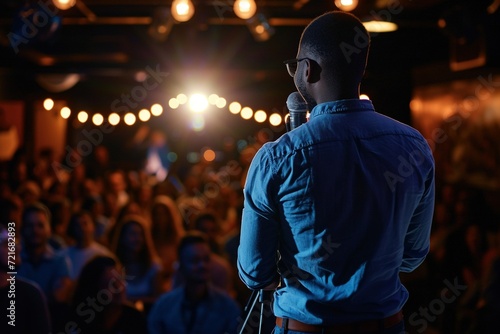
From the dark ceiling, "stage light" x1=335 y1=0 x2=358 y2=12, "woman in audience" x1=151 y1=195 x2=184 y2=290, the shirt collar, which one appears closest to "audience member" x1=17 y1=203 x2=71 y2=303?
"woman in audience" x1=151 y1=195 x2=184 y2=290

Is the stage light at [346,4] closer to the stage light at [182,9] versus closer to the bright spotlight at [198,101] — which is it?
the stage light at [182,9]

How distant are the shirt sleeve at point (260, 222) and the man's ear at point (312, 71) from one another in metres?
0.21

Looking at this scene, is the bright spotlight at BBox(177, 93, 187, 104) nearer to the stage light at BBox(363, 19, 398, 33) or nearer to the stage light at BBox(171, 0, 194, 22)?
the stage light at BBox(363, 19, 398, 33)

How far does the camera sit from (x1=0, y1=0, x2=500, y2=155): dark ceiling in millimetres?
6500

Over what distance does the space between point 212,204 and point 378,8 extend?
347cm

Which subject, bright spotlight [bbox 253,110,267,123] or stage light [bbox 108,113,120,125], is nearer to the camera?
stage light [bbox 108,113,120,125]

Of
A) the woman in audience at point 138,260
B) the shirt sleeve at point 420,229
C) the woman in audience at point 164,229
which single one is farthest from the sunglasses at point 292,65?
the woman in audience at point 164,229

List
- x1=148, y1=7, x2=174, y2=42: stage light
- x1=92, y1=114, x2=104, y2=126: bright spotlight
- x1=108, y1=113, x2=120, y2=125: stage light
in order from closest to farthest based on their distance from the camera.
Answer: x1=148, y1=7, x2=174, y2=42: stage light, x1=108, y1=113, x2=120, y2=125: stage light, x1=92, y1=114, x2=104, y2=126: bright spotlight

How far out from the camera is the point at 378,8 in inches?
254

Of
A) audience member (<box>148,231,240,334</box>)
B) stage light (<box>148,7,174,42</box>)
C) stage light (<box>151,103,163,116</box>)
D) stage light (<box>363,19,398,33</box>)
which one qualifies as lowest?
A: audience member (<box>148,231,240,334</box>)

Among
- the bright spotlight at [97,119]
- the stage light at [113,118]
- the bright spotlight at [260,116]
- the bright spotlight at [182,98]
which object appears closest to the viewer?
the bright spotlight at [182,98]

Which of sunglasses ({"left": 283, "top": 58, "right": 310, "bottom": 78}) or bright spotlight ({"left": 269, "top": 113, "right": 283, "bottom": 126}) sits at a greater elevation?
bright spotlight ({"left": 269, "top": 113, "right": 283, "bottom": 126})

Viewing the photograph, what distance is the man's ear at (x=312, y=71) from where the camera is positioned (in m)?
1.66

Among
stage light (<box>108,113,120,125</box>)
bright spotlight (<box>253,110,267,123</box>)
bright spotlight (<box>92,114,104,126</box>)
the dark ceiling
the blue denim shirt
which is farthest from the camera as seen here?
bright spotlight (<box>253,110,267,123</box>)
